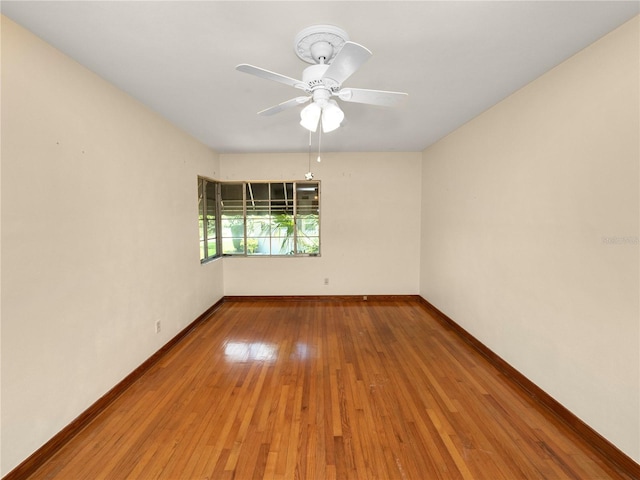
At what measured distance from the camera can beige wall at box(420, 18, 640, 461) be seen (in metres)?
1.66

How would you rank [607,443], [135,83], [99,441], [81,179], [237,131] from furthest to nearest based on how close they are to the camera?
[237,131] → [135,83] → [81,179] → [99,441] → [607,443]

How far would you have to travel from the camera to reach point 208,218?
4.60 metres

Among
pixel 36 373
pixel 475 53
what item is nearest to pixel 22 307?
pixel 36 373

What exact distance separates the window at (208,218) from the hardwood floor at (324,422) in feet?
5.22

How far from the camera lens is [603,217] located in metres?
1.79

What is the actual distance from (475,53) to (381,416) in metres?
2.48

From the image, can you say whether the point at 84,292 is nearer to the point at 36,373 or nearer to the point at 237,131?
the point at 36,373

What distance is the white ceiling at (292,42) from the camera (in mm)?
1495

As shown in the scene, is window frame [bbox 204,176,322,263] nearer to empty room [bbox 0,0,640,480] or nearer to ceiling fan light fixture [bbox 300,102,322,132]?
empty room [bbox 0,0,640,480]

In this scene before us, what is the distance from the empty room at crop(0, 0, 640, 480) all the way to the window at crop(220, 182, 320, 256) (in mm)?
1464

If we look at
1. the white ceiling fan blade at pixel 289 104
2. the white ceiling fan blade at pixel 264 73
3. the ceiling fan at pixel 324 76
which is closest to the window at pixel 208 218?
the white ceiling fan blade at pixel 289 104

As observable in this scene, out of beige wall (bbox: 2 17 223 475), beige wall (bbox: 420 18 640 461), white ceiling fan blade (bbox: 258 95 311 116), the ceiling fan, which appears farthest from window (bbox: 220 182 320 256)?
the ceiling fan

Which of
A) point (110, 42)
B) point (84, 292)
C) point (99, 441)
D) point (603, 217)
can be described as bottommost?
point (99, 441)

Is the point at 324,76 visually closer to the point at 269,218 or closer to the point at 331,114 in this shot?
the point at 331,114
